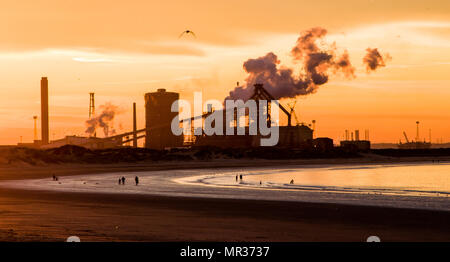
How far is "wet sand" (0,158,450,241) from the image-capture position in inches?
719

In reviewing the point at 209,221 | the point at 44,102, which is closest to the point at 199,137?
the point at 44,102

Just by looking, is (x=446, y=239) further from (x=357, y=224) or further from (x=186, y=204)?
(x=186, y=204)

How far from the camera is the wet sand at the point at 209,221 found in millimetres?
18266

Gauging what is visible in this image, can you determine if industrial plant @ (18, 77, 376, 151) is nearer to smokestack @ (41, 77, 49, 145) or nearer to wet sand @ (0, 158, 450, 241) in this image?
smokestack @ (41, 77, 49, 145)

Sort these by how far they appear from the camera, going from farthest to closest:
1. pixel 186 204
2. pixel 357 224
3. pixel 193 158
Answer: pixel 193 158 → pixel 186 204 → pixel 357 224

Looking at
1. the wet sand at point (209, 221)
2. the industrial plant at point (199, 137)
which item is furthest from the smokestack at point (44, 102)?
the wet sand at point (209, 221)

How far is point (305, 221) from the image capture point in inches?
909

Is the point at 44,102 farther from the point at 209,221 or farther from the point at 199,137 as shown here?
the point at 209,221

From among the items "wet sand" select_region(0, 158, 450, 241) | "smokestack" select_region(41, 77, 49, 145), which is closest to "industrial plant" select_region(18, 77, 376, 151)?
"smokestack" select_region(41, 77, 49, 145)
